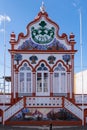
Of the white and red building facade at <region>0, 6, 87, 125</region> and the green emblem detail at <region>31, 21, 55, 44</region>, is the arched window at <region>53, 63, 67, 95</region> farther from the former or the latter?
the green emblem detail at <region>31, 21, 55, 44</region>

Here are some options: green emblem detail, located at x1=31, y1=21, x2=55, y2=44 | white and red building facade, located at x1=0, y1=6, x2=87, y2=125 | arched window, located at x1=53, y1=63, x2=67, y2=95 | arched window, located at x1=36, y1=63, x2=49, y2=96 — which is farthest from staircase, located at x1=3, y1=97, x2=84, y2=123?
green emblem detail, located at x1=31, y1=21, x2=55, y2=44

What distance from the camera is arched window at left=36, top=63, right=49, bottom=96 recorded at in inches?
1106

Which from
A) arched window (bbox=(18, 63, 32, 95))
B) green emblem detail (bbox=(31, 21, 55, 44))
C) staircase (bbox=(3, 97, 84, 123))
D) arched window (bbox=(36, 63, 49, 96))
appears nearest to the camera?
staircase (bbox=(3, 97, 84, 123))

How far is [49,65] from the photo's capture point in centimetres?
2817

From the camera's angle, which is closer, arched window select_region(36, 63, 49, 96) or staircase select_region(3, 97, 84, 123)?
staircase select_region(3, 97, 84, 123)

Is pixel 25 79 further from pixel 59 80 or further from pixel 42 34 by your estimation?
pixel 42 34

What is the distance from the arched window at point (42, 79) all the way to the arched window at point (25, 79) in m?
0.67

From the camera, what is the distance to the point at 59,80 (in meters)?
28.0

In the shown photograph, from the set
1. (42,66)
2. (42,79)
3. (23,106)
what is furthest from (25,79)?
(23,106)

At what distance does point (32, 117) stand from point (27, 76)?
11.5 ft

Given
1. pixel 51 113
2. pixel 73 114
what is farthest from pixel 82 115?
pixel 51 113

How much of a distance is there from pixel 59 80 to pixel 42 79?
1.42 m

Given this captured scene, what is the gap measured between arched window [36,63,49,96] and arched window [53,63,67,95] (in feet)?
2.19

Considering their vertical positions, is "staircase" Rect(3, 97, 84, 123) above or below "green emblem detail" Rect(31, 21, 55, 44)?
below
